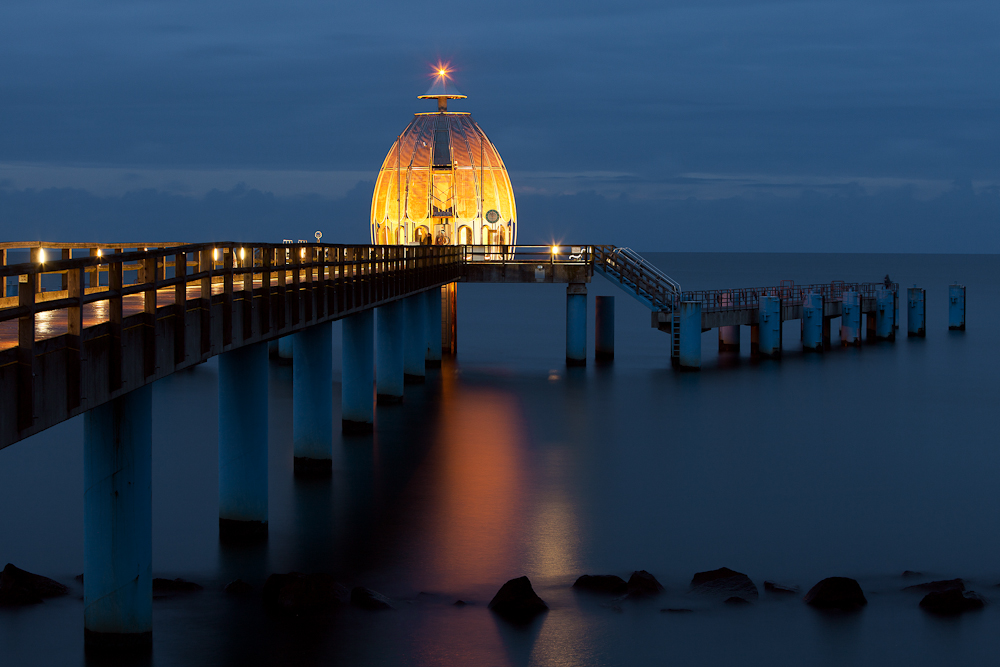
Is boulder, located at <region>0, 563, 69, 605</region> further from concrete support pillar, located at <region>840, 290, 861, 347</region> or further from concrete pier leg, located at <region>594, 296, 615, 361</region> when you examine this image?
concrete support pillar, located at <region>840, 290, 861, 347</region>

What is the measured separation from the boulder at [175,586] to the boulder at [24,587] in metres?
1.24

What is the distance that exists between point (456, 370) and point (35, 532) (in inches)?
1037

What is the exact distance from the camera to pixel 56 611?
15.5 m

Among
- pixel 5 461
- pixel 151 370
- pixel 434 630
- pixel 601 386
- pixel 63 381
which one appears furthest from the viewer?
pixel 601 386

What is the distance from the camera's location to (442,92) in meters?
52.6

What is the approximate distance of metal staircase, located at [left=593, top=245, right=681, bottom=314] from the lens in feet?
144

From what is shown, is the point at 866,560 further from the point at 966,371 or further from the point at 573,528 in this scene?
the point at 966,371

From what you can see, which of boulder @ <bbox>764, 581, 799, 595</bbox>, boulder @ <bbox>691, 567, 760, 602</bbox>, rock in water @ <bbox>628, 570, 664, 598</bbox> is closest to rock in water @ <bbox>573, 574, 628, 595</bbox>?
rock in water @ <bbox>628, 570, 664, 598</bbox>

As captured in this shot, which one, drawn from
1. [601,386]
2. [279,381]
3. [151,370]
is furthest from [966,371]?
[151,370]

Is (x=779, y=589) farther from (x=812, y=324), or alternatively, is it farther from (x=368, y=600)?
(x=812, y=324)

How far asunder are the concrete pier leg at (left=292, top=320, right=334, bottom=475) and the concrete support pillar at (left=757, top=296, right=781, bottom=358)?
28002mm

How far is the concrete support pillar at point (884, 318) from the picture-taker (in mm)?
59156

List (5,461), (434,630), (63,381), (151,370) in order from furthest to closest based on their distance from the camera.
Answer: (5,461) < (434,630) < (151,370) < (63,381)

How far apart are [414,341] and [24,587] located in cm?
2507
